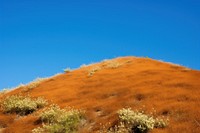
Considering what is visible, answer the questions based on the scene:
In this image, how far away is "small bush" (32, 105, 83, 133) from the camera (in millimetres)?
22172

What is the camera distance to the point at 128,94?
26.4 metres

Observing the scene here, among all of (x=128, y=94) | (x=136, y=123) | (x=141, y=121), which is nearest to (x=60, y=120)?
(x=136, y=123)

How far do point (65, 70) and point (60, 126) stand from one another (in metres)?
22.1

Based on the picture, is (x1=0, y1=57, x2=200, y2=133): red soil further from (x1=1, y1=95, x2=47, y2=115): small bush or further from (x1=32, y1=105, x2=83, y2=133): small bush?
(x1=1, y1=95, x2=47, y2=115): small bush

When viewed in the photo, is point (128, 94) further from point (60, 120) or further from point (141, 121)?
point (141, 121)

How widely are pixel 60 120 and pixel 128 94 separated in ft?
19.0

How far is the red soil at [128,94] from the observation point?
2133 cm

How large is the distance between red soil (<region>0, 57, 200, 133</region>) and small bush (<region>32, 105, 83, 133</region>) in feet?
2.24

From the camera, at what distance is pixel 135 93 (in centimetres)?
2598

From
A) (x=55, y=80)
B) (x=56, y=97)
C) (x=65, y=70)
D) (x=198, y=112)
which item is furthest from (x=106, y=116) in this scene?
(x=65, y=70)

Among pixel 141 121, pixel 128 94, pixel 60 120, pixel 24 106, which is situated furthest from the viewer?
pixel 24 106

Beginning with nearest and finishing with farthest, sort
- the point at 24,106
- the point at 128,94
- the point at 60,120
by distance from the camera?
the point at 60,120, the point at 128,94, the point at 24,106

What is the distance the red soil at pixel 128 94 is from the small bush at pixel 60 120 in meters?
0.68

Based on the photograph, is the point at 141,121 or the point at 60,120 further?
the point at 60,120
